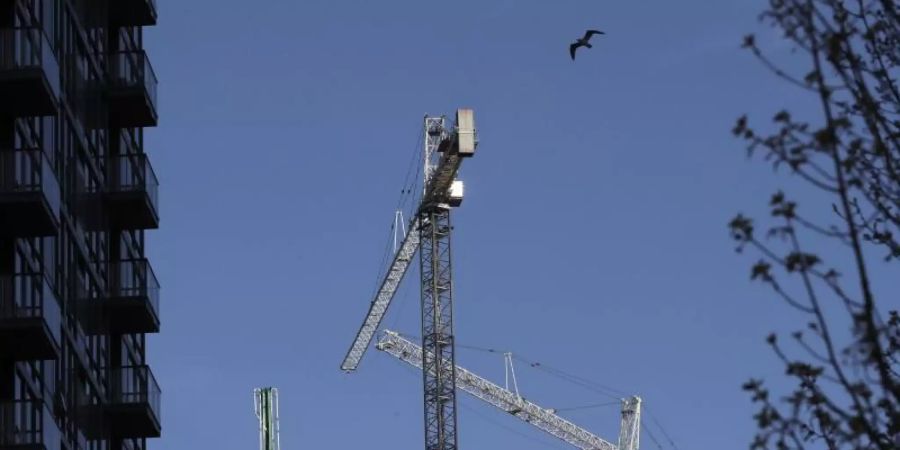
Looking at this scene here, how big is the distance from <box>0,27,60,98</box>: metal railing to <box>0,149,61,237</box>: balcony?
1.60m

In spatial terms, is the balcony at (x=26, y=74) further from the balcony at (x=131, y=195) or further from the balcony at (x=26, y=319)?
the balcony at (x=131, y=195)

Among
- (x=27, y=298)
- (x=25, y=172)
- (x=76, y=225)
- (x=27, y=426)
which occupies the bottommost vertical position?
(x=27, y=426)

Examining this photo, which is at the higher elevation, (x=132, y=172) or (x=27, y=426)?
(x=132, y=172)

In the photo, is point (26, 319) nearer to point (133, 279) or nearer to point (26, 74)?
point (26, 74)

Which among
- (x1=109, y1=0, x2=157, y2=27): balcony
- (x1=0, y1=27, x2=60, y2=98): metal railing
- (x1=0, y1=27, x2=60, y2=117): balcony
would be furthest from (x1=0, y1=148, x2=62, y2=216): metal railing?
(x1=109, y1=0, x2=157, y2=27): balcony

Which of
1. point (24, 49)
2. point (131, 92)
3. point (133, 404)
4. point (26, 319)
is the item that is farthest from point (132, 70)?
point (26, 319)

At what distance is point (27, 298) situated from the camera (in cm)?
4491

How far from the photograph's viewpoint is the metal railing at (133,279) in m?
56.5

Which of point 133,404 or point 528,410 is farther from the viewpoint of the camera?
point 528,410

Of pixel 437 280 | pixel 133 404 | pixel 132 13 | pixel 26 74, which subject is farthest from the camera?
pixel 437 280

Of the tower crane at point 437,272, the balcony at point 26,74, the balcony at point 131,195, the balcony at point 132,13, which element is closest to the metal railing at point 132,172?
the balcony at point 131,195

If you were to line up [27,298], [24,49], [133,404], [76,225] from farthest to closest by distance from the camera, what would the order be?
[133,404] → [76,225] → [24,49] → [27,298]

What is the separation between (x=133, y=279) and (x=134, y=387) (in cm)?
278

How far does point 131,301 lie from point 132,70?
6417 mm
